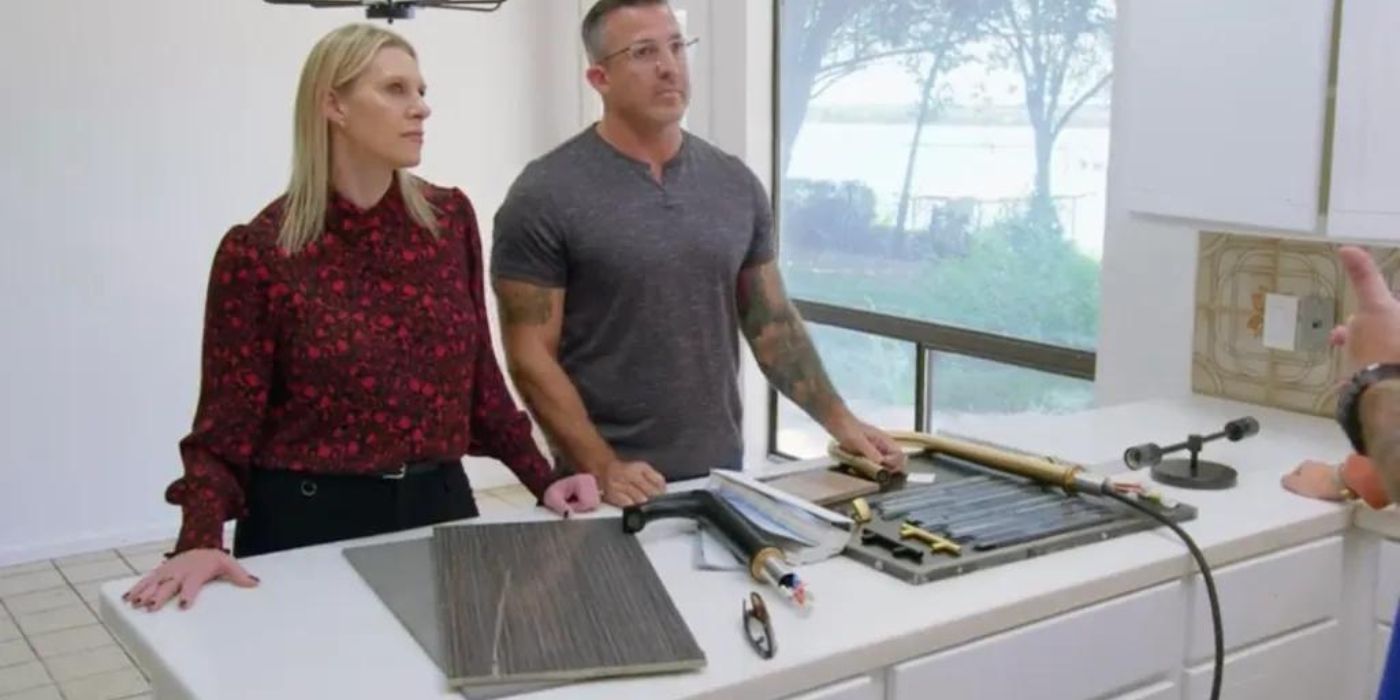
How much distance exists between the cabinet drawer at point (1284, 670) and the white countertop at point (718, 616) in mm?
152

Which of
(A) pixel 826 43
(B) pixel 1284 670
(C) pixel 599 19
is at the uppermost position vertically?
(A) pixel 826 43

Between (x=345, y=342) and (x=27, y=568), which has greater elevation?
(x=345, y=342)

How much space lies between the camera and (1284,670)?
1929mm

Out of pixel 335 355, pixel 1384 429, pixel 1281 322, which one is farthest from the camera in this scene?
pixel 1281 322

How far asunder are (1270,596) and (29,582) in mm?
3744

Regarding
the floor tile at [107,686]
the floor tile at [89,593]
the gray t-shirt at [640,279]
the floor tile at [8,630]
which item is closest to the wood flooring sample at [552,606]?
the gray t-shirt at [640,279]

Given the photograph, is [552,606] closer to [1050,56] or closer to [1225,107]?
[1225,107]

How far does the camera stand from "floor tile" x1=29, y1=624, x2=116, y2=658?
365 cm

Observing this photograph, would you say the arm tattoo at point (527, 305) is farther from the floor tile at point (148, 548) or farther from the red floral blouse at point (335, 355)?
the floor tile at point (148, 548)

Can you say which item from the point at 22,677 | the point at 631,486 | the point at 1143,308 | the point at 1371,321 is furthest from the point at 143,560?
the point at 1371,321

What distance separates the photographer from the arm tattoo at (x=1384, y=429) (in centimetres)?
128

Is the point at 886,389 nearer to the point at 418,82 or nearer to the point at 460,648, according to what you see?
the point at 418,82

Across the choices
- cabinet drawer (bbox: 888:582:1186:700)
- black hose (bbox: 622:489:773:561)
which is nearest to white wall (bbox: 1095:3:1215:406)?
cabinet drawer (bbox: 888:582:1186:700)

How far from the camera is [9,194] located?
4.21m
